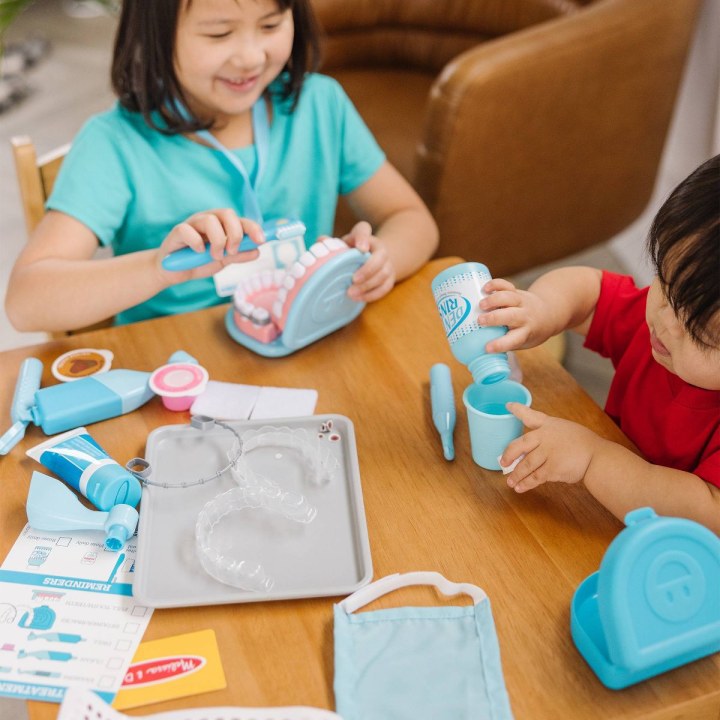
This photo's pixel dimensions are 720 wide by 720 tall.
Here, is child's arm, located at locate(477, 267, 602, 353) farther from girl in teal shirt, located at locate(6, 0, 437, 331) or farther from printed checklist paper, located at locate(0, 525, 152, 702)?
printed checklist paper, located at locate(0, 525, 152, 702)

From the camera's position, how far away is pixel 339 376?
110 cm

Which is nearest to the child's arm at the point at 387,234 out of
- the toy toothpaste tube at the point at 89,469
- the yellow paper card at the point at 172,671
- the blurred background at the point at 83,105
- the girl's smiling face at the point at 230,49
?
the girl's smiling face at the point at 230,49

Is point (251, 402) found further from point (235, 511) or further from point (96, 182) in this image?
point (96, 182)

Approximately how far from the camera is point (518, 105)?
1729 mm

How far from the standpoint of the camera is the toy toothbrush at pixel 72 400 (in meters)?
1.01

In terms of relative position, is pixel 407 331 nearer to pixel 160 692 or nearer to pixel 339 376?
pixel 339 376

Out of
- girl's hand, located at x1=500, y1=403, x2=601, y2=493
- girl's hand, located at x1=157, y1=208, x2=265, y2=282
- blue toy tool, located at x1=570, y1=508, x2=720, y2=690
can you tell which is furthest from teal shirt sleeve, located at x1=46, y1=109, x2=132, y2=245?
blue toy tool, located at x1=570, y1=508, x2=720, y2=690

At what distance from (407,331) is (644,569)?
1.73 ft

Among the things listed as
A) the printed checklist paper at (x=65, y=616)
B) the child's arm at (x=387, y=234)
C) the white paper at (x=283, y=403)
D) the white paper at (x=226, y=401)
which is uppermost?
the child's arm at (x=387, y=234)

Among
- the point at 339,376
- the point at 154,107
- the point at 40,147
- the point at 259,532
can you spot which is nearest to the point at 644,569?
the point at 259,532

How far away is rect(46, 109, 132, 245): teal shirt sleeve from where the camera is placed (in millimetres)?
1257

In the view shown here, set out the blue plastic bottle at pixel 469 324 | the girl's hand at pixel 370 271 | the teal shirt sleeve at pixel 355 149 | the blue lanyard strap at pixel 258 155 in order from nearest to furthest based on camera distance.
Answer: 1. the blue plastic bottle at pixel 469 324
2. the girl's hand at pixel 370 271
3. the blue lanyard strap at pixel 258 155
4. the teal shirt sleeve at pixel 355 149

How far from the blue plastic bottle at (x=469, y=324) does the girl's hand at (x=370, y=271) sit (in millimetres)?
231

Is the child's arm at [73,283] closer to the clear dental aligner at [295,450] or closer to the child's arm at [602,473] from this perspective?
the clear dental aligner at [295,450]
